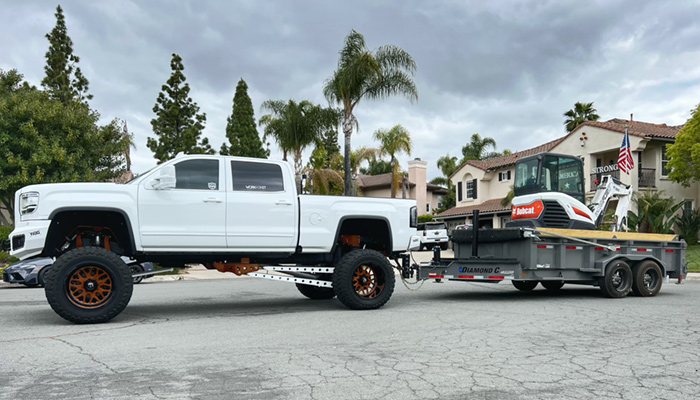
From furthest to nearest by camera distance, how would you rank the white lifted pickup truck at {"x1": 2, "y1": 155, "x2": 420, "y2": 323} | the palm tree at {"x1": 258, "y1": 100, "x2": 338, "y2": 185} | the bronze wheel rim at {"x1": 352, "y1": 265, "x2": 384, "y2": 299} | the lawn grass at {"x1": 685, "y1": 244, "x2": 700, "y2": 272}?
the palm tree at {"x1": 258, "y1": 100, "x2": 338, "y2": 185}, the lawn grass at {"x1": 685, "y1": 244, "x2": 700, "y2": 272}, the bronze wheel rim at {"x1": 352, "y1": 265, "x2": 384, "y2": 299}, the white lifted pickup truck at {"x1": 2, "y1": 155, "x2": 420, "y2": 323}

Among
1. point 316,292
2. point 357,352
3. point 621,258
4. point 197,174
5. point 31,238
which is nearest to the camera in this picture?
point 357,352

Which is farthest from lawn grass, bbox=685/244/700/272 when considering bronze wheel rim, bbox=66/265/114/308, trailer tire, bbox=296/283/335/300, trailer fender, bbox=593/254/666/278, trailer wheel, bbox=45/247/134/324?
bronze wheel rim, bbox=66/265/114/308

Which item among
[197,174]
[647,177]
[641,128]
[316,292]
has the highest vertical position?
[641,128]

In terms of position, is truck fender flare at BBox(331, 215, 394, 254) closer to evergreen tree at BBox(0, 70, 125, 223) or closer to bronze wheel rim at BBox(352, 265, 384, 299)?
bronze wheel rim at BBox(352, 265, 384, 299)

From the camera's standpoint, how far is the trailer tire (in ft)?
37.2

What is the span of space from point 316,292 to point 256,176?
3282 millimetres

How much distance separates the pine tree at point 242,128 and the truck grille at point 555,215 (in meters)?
35.0

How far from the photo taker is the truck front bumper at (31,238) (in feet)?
25.3

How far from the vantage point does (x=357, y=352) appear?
626 centimetres

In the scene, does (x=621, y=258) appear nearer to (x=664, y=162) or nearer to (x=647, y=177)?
(x=647, y=177)

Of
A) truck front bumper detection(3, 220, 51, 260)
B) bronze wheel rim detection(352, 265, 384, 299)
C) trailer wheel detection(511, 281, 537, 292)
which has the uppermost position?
truck front bumper detection(3, 220, 51, 260)

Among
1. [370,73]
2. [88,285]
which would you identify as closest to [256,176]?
[88,285]

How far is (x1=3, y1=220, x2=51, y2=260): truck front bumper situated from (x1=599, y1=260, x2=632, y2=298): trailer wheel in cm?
994

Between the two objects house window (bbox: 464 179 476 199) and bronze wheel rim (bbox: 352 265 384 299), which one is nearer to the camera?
bronze wheel rim (bbox: 352 265 384 299)
